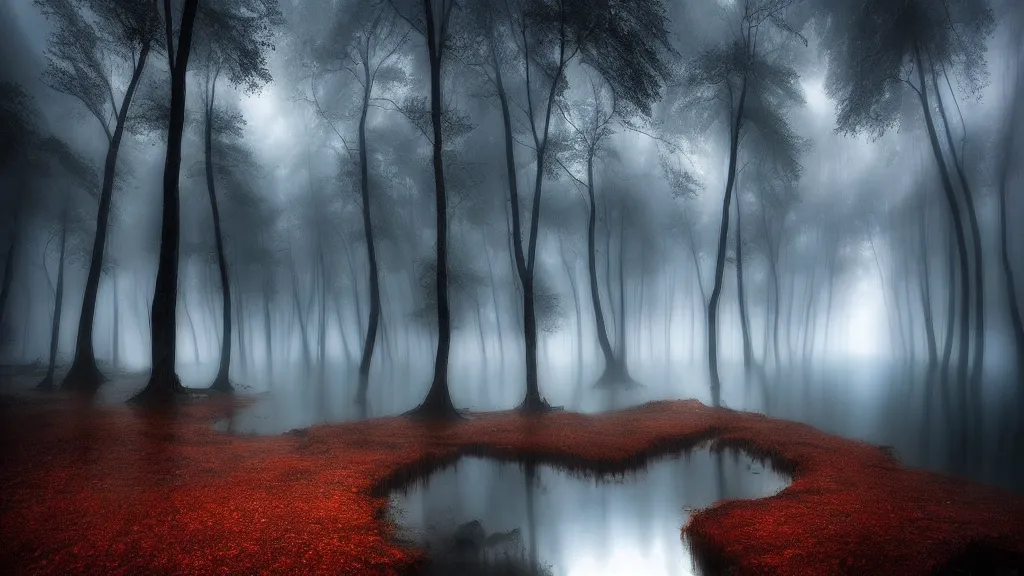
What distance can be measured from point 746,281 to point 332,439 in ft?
148

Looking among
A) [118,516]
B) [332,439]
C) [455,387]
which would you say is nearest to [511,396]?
[455,387]

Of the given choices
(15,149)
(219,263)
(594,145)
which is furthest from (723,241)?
(15,149)

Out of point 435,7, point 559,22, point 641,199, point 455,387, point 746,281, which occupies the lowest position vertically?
point 455,387

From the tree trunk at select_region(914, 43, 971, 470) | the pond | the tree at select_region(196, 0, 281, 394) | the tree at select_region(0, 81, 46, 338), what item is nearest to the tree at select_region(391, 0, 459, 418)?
the pond

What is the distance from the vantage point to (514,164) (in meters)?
20.8

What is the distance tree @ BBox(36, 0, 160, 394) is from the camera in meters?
16.4

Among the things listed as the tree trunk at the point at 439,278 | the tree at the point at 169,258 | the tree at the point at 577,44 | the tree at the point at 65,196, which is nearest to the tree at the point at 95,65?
the tree at the point at 65,196

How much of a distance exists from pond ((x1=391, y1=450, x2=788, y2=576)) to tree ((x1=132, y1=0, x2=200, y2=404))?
10298 millimetres

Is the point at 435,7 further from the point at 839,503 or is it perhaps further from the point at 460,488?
the point at 839,503

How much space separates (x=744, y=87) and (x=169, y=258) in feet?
72.5

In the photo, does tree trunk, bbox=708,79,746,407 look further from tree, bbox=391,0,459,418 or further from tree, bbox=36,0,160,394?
tree, bbox=36,0,160,394

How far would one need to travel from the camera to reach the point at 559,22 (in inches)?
622

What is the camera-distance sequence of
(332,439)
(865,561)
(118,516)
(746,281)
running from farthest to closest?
(746,281)
(332,439)
(118,516)
(865,561)

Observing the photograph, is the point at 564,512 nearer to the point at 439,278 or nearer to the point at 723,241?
the point at 439,278
